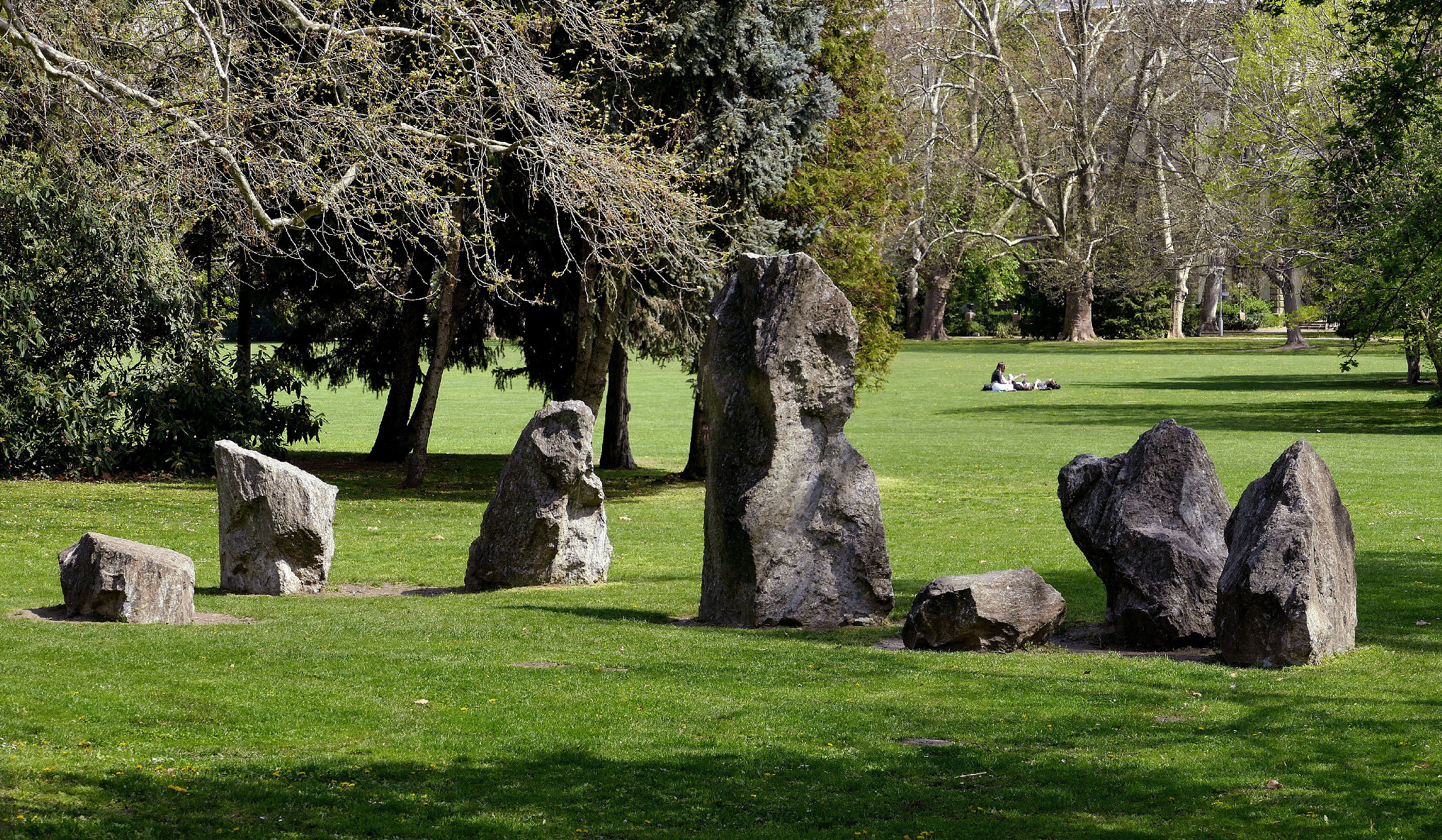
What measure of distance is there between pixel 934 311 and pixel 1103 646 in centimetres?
7908

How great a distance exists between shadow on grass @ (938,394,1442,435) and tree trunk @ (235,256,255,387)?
2168 centimetres

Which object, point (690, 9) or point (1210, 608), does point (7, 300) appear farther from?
point (1210, 608)

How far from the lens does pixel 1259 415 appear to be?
Result: 40.2m

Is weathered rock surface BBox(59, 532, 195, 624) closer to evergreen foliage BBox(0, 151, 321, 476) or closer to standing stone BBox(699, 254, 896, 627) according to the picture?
standing stone BBox(699, 254, 896, 627)

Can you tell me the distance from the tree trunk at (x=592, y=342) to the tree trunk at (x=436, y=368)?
7.64ft

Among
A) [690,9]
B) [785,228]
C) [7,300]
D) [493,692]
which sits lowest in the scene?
[493,692]

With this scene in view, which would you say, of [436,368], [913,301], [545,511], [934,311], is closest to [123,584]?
[545,511]

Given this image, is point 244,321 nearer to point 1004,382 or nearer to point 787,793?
point 787,793

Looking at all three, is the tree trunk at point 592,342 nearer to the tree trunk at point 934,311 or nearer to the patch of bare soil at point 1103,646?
the patch of bare soil at point 1103,646

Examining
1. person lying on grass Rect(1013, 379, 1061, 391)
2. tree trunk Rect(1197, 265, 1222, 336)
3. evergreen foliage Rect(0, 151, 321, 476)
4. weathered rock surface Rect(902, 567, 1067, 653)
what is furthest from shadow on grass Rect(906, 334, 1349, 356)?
weathered rock surface Rect(902, 567, 1067, 653)

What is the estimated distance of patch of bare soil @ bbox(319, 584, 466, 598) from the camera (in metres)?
15.2

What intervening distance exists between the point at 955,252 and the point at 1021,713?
234 ft

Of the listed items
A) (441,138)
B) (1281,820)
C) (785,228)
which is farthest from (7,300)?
(1281,820)

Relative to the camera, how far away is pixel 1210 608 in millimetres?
11641
